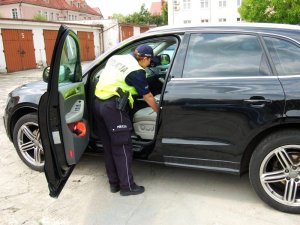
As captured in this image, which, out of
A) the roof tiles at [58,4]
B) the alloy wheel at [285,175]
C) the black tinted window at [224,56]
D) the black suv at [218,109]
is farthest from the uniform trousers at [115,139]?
the roof tiles at [58,4]

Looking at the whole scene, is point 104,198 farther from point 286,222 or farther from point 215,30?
point 215,30

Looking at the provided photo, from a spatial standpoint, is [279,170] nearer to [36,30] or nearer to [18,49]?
[18,49]

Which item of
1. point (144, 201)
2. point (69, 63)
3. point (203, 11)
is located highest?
point (203, 11)

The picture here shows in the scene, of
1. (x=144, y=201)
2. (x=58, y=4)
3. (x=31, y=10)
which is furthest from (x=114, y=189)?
(x=58, y=4)

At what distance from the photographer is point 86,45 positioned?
88.9 feet

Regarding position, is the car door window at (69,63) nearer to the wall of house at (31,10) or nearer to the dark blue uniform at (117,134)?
the dark blue uniform at (117,134)

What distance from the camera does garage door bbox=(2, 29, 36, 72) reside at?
18234 mm

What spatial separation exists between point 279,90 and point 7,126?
3185 mm

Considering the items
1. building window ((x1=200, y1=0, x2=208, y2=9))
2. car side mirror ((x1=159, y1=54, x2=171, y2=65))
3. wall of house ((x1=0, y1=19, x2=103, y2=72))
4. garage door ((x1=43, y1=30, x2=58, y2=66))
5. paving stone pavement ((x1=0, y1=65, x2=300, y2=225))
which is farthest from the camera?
building window ((x1=200, y1=0, x2=208, y2=9))

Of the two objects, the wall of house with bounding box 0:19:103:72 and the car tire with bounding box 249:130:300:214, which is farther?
the wall of house with bounding box 0:19:103:72

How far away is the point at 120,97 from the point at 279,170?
1651 millimetres

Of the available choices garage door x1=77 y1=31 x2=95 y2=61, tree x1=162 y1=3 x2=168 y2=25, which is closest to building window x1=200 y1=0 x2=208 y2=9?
tree x1=162 y1=3 x2=168 y2=25

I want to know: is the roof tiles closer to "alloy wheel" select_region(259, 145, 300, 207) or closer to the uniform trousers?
the uniform trousers

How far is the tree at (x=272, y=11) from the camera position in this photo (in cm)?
2056
